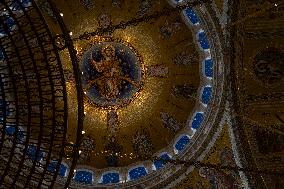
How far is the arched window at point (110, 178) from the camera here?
1673cm

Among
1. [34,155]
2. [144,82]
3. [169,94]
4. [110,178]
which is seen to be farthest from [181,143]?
[34,155]

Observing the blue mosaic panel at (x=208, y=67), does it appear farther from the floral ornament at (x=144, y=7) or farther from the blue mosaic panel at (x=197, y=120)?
the floral ornament at (x=144, y=7)

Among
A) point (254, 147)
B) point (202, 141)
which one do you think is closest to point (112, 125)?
point (202, 141)

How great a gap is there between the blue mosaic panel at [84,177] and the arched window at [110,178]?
1.30ft

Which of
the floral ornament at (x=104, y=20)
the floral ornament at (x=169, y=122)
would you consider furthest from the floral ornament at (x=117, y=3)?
the floral ornament at (x=169, y=122)

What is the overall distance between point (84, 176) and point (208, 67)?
5090 mm

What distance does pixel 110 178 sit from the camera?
16906 millimetres

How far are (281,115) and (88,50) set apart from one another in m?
6.81

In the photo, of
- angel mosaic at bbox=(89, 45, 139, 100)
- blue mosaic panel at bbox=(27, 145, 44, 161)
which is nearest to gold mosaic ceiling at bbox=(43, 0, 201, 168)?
angel mosaic at bbox=(89, 45, 139, 100)

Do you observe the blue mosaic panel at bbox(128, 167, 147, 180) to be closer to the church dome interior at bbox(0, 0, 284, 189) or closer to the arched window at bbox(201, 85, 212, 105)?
the church dome interior at bbox(0, 0, 284, 189)

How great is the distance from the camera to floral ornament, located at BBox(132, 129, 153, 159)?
60.0 ft

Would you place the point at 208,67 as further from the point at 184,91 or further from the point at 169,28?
the point at 169,28

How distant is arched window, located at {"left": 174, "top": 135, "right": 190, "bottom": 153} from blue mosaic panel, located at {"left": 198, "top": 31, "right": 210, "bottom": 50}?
9.44 ft

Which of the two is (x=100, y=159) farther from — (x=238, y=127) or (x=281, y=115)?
(x=281, y=115)
